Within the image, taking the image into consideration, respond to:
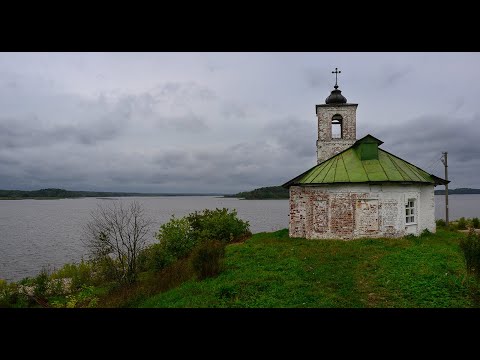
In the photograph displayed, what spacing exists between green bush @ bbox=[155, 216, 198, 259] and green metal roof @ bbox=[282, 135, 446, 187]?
677cm

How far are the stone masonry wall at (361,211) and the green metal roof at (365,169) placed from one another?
41cm

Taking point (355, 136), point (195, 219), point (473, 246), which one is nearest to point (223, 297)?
point (473, 246)

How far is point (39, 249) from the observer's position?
27.9m

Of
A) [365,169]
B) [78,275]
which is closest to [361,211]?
[365,169]

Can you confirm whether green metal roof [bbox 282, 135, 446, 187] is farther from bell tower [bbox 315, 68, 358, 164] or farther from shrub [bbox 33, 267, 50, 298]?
shrub [bbox 33, 267, 50, 298]

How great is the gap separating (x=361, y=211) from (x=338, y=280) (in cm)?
746

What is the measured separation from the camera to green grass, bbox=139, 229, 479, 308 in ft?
25.6

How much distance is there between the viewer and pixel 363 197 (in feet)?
52.9

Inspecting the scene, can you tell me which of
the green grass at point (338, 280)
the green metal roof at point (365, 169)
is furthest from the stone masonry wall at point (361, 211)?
the green grass at point (338, 280)

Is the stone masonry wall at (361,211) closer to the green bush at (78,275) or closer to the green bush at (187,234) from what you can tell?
the green bush at (187,234)

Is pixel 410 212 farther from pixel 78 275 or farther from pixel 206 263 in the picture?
pixel 78 275

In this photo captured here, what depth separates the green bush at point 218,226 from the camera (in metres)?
19.6
